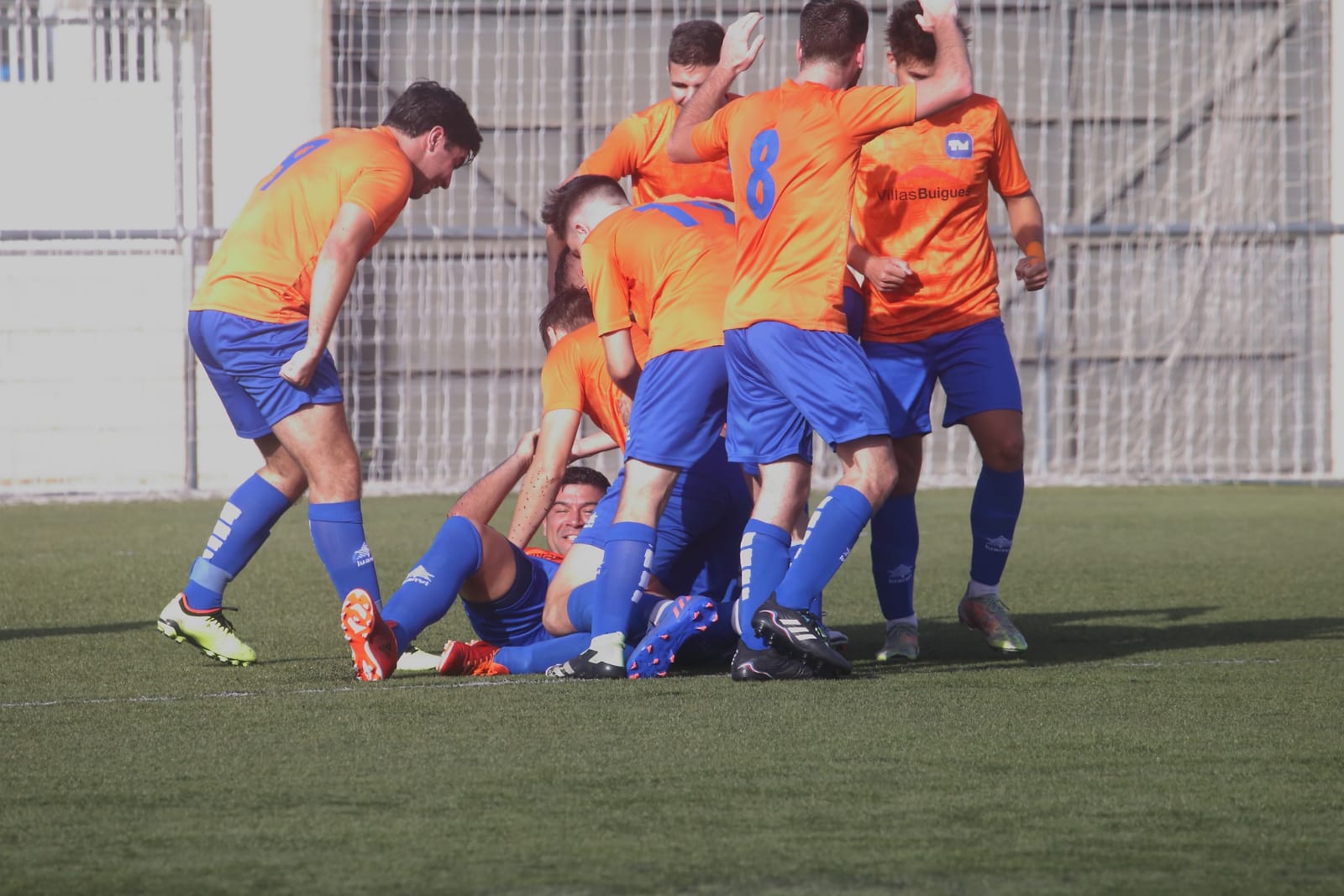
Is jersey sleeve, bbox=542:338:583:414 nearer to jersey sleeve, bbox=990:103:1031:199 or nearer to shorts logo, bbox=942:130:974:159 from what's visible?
shorts logo, bbox=942:130:974:159

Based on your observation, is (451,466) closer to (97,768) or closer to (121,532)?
(121,532)

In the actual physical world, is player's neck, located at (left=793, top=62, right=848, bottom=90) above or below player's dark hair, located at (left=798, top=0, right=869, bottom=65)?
below

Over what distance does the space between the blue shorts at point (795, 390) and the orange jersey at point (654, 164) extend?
1584 millimetres

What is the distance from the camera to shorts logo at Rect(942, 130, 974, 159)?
15.3ft

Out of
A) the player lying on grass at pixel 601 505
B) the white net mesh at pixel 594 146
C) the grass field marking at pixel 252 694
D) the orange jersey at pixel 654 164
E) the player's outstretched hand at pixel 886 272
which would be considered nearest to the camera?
the grass field marking at pixel 252 694

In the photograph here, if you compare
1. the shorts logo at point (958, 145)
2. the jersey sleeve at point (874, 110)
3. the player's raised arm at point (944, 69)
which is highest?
the player's raised arm at point (944, 69)

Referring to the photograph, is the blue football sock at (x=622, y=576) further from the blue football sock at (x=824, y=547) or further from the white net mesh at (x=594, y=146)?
the white net mesh at (x=594, y=146)

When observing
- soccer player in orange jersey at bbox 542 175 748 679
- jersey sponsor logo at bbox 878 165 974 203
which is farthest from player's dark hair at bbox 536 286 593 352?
jersey sponsor logo at bbox 878 165 974 203

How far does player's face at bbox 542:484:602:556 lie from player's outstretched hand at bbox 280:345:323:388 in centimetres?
104

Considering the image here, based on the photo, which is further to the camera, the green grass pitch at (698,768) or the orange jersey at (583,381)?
the orange jersey at (583,381)

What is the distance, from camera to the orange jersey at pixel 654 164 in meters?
5.61

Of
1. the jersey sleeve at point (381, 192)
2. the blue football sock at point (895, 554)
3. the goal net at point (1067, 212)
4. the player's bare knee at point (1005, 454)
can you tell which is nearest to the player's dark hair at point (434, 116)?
the jersey sleeve at point (381, 192)

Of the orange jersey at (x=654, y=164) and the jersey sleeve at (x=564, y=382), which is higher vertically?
the orange jersey at (x=654, y=164)

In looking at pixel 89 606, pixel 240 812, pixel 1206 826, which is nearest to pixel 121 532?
pixel 89 606
